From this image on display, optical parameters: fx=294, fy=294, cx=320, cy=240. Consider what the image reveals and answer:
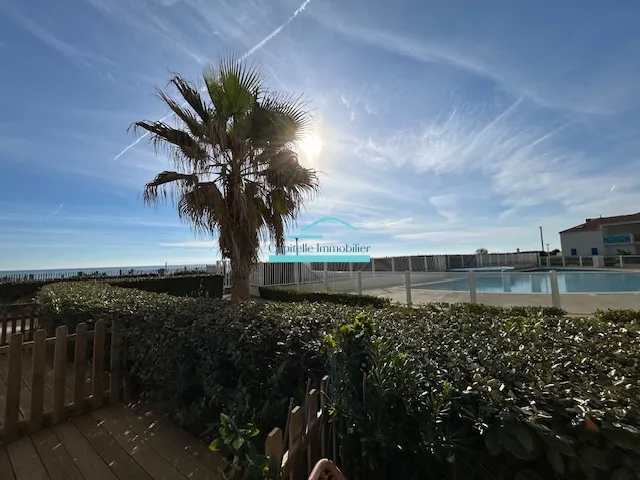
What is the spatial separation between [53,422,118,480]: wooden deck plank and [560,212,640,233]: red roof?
38415 mm

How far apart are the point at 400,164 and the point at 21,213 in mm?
Answer: 14629

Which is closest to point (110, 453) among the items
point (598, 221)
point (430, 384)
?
point (430, 384)

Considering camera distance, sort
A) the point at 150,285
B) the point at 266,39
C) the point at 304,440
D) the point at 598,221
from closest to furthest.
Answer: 1. the point at 304,440
2. the point at 266,39
3. the point at 150,285
4. the point at 598,221

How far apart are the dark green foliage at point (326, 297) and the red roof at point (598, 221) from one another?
31655 millimetres

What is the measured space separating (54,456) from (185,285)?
32.2 feet

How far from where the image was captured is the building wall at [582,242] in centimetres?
2917

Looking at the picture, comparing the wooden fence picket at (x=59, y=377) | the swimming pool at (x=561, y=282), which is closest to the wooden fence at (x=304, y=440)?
the wooden fence picket at (x=59, y=377)

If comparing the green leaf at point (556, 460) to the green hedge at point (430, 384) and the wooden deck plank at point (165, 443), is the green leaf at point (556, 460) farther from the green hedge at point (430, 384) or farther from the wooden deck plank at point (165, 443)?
the wooden deck plank at point (165, 443)

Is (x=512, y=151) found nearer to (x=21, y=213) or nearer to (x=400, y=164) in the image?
(x=400, y=164)

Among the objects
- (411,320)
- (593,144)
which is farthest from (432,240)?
(411,320)

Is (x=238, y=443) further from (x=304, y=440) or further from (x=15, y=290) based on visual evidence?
(x=15, y=290)

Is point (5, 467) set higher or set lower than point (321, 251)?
lower

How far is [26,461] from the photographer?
221 centimetres

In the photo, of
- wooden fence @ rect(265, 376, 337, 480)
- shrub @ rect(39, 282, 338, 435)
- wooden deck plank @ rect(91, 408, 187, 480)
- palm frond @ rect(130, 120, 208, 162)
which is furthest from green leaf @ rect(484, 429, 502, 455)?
palm frond @ rect(130, 120, 208, 162)
